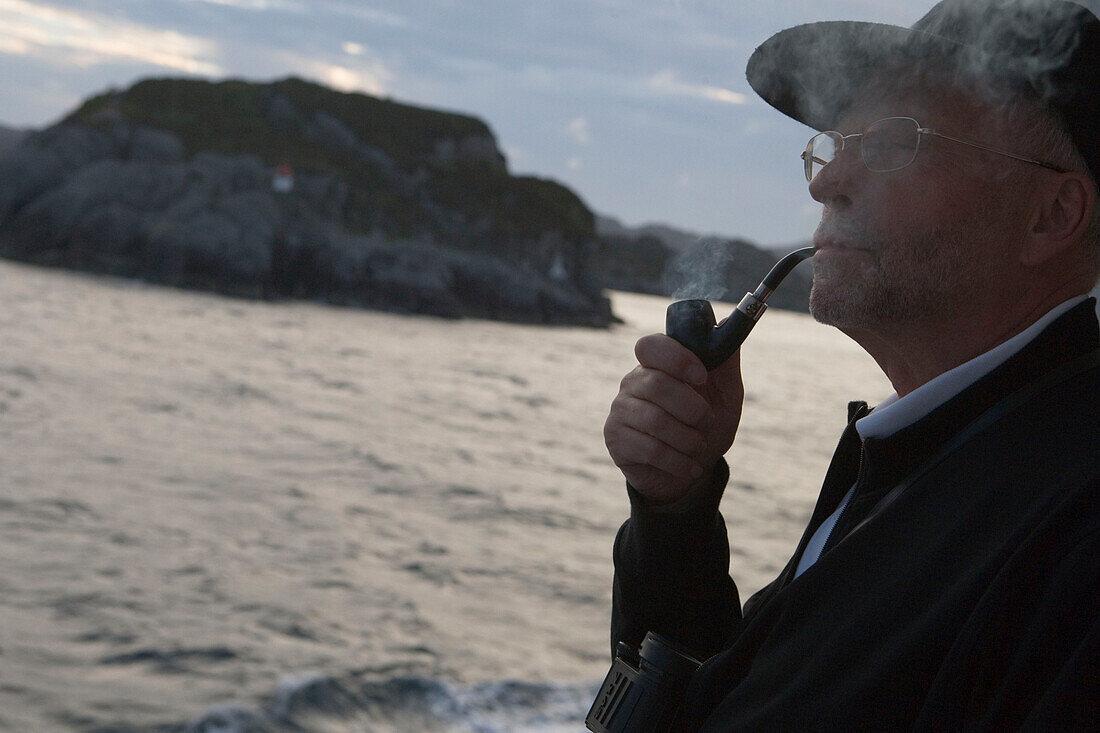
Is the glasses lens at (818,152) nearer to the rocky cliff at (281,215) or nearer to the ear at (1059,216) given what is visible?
the ear at (1059,216)

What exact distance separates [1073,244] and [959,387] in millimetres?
323

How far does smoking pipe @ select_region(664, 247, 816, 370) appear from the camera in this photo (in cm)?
Answer: 165

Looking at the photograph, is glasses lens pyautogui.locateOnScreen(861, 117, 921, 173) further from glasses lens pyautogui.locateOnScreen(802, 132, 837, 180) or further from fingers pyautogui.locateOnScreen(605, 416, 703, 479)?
fingers pyautogui.locateOnScreen(605, 416, 703, 479)

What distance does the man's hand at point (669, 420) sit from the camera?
5.48ft

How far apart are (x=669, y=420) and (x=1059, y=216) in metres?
0.70

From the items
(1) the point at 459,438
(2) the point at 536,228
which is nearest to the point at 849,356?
(2) the point at 536,228

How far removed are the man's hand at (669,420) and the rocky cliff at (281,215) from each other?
123 feet

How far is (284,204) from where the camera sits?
43.7 meters

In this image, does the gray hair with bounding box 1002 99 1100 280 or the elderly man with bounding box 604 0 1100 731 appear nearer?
the elderly man with bounding box 604 0 1100 731

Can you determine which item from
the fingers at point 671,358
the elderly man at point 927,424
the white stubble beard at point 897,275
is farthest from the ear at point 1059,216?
the fingers at point 671,358

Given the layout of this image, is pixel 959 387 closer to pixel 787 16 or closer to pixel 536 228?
pixel 787 16

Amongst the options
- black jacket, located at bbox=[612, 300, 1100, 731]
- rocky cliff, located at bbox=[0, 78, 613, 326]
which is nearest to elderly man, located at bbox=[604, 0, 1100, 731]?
black jacket, located at bbox=[612, 300, 1100, 731]

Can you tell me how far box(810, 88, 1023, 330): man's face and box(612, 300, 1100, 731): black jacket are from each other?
19 centimetres

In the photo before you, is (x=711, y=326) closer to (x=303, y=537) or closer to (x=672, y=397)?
(x=672, y=397)
